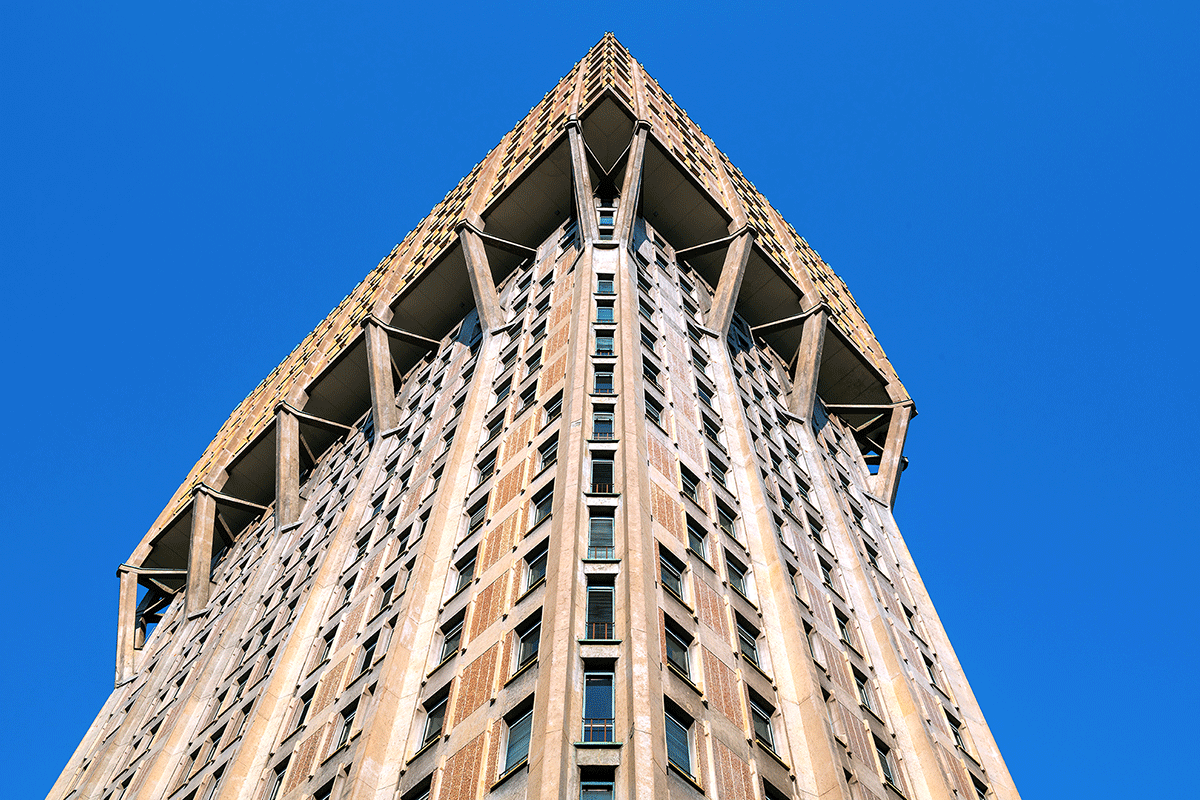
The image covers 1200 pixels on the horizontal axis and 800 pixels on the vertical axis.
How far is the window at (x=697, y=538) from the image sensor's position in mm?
29844

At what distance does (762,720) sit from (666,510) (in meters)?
6.34

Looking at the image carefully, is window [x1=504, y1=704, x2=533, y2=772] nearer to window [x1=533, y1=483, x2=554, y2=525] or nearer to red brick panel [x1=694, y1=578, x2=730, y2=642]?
red brick panel [x1=694, y1=578, x2=730, y2=642]

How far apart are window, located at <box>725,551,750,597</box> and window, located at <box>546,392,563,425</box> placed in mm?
7163

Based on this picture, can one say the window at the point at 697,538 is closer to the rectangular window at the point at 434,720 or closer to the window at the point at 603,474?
the window at the point at 603,474

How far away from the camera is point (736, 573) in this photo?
30.5 m

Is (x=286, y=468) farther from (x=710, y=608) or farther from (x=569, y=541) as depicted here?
(x=710, y=608)

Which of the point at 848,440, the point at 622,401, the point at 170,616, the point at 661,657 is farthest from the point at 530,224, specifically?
the point at 661,657

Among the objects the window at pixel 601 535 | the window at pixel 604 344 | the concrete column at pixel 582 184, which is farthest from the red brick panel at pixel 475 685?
the concrete column at pixel 582 184

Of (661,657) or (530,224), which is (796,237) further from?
(661,657)

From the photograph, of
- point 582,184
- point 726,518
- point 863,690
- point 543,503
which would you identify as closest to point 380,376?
point 582,184

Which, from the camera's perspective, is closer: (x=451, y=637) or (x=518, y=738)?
(x=518, y=738)

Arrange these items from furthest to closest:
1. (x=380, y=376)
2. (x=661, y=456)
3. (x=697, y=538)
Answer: (x=380, y=376)
(x=661, y=456)
(x=697, y=538)

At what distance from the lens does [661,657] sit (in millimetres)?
23688

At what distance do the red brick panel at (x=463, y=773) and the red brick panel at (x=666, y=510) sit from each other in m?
8.09
